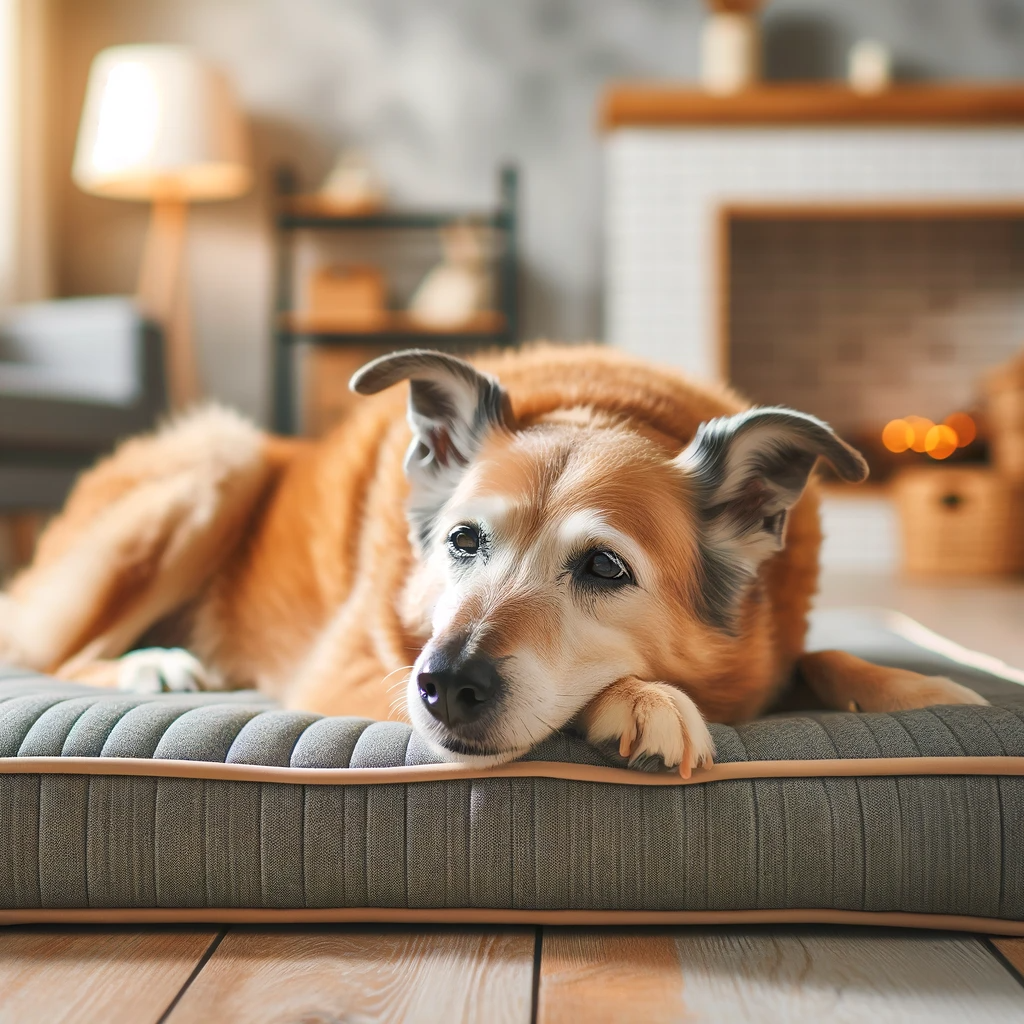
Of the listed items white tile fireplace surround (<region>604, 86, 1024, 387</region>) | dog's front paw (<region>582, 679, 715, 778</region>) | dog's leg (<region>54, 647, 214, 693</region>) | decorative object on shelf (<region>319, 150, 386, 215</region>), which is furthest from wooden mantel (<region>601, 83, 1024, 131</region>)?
dog's front paw (<region>582, 679, 715, 778</region>)

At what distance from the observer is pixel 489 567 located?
1.27 meters

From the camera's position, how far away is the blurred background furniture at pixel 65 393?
3.47 metres

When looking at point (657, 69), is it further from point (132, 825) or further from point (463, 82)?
point (132, 825)

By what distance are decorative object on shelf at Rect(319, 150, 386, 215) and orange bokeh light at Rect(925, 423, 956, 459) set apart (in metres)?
3.19

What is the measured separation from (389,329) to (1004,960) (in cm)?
492

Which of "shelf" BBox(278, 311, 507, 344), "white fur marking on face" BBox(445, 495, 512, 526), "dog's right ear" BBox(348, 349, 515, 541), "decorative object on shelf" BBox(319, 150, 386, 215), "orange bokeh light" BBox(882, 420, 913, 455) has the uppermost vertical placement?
"decorative object on shelf" BBox(319, 150, 386, 215)

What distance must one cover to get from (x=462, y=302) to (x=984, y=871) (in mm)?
4776

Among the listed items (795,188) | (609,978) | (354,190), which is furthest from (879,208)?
(609,978)

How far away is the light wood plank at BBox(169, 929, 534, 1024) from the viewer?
943 millimetres

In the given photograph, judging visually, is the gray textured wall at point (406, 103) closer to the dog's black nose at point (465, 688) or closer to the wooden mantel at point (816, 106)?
the wooden mantel at point (816, 106)

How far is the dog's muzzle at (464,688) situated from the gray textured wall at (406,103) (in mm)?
5008

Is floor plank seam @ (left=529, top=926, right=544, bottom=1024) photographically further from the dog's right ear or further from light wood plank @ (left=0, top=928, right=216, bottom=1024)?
the dog's right ear

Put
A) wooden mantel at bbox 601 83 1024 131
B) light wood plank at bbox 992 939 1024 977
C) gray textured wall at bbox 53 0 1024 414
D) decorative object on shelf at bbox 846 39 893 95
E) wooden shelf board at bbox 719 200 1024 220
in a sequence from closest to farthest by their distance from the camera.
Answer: light wood plank at bbox 992 939 1024 977
wooden mantel at bbox 601 83 1024 131
wooden shelf board at bbox 719 200 1024 220
decorative object on shelf at bbox 846 39 893 95
gray textured wall at bbox 53 0 1024 414

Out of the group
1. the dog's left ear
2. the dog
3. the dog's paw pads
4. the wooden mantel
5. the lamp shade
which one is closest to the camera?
the dog
